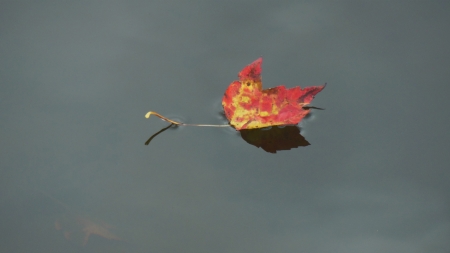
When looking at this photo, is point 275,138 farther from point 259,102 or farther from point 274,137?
point 259,102

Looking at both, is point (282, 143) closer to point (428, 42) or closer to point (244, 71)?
point (244, 71)

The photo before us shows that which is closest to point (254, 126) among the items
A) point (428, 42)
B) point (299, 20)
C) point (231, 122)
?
point (231, 122)

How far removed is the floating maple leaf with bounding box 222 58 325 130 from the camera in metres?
1.65

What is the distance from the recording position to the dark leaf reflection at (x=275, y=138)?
5.54ft

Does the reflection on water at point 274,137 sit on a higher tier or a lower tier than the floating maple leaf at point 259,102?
lower

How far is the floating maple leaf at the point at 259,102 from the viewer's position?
1.65 meters

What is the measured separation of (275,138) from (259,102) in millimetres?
128

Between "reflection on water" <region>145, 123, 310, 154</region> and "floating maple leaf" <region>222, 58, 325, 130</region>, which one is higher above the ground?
"floating maple leaf" <region>222, 58, 325, 130</region>

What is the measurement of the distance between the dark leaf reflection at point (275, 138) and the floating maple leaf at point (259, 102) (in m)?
0.02

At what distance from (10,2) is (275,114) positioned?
1.16m

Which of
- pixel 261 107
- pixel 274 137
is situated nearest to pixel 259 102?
pixel 261 107

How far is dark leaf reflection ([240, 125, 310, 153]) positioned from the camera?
1688 millimetres

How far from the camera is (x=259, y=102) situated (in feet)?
5.50

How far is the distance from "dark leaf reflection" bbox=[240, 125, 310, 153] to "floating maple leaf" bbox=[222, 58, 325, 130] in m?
0.02
